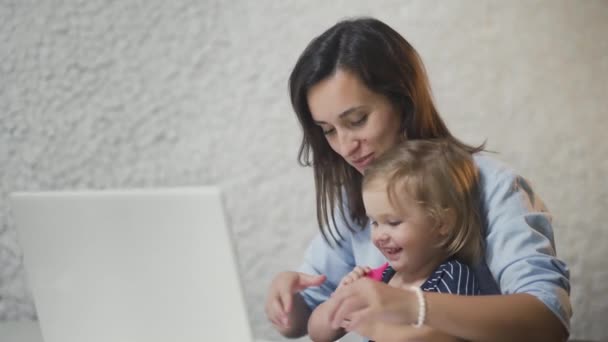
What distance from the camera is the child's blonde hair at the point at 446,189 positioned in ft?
4.66

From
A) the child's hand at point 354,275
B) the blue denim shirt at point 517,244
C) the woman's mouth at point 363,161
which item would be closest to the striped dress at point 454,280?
the blue denim shirt at point 517,244

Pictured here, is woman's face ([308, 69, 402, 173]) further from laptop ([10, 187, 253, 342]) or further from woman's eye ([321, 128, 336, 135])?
laptop ([10, 187, 253, 342])

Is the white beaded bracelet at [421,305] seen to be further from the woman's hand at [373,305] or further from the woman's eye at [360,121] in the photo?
the woman's eye at [360,121]

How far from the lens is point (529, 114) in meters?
1.59

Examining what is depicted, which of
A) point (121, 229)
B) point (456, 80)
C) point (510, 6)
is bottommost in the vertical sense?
point (121, 229)

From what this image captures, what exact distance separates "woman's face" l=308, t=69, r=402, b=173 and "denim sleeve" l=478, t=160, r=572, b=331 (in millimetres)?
200

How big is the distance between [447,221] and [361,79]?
32 centimetres

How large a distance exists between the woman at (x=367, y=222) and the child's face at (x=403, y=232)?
0.08m

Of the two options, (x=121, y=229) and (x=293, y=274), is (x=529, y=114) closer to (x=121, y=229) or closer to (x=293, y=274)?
(x=293, y=274)

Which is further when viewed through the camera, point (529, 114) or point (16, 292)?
point (16, 292)

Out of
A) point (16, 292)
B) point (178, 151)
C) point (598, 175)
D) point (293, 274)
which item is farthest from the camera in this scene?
point (16, 292)

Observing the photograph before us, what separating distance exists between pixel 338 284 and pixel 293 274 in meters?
0.11

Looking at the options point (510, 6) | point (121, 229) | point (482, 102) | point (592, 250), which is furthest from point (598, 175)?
point (121, 229)

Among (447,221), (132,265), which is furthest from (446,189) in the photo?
(132,265)
